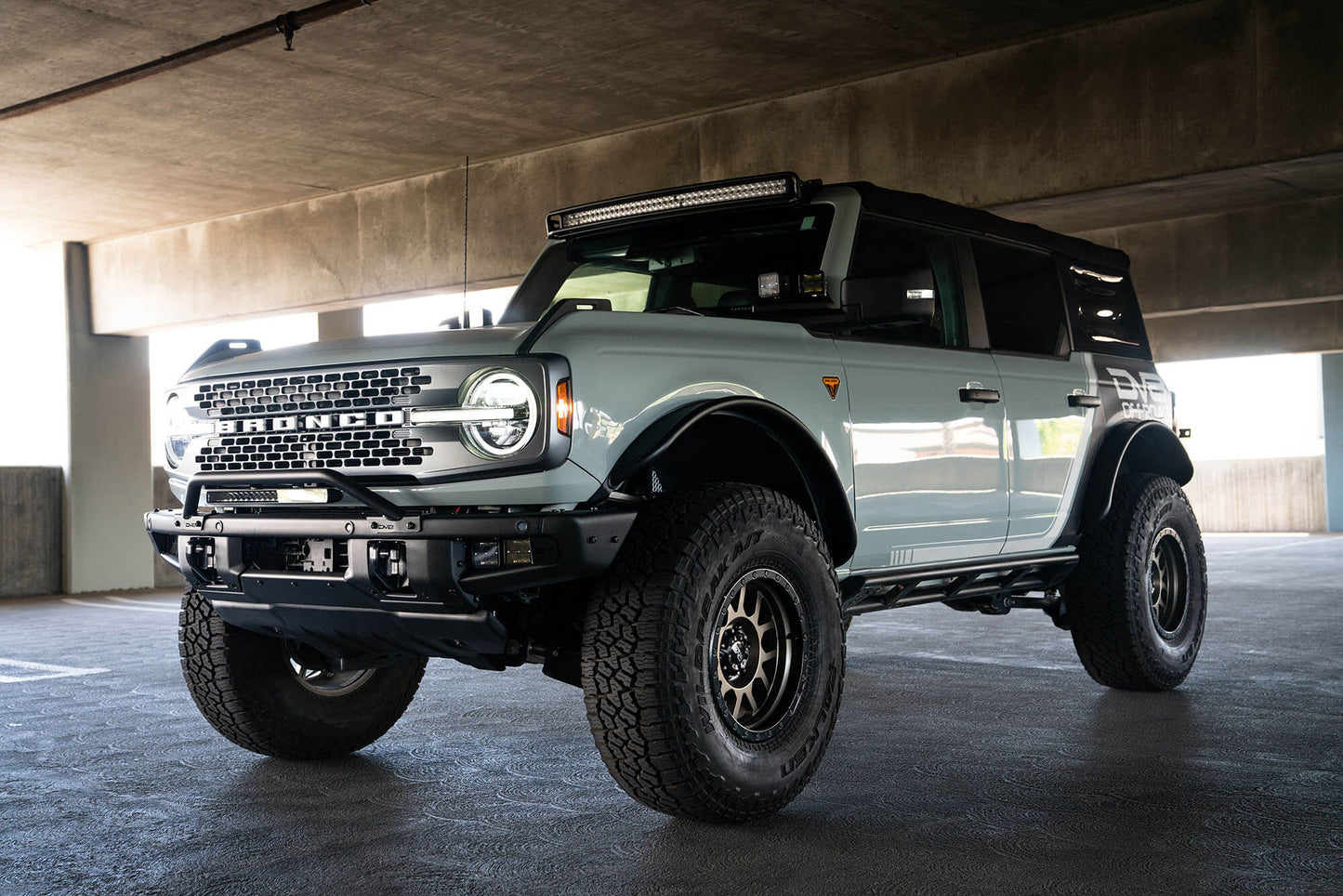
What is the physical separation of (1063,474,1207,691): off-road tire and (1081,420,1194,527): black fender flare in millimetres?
130

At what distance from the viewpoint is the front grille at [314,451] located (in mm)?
3965

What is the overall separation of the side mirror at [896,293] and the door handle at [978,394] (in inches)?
28.0

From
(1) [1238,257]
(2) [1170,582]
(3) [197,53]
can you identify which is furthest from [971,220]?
(1) [1238,257]

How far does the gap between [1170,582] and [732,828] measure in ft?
12.3

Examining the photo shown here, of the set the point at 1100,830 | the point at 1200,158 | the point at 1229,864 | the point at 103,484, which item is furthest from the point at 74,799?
the point at 103,484

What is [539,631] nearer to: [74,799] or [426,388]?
[426,388]

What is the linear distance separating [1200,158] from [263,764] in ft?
21.8

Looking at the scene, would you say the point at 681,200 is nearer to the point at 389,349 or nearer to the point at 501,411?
the point at 389,349

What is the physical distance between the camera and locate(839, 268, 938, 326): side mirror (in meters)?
4.57

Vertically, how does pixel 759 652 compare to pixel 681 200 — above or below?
below

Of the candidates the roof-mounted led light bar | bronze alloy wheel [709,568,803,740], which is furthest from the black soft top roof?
bronze alloy wheel [709,568,803,740]

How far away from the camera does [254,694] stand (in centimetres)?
504

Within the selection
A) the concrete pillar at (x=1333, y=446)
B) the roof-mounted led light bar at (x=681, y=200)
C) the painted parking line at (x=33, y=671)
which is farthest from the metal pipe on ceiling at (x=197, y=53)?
the concrete pillar at (x=1333, y=446)

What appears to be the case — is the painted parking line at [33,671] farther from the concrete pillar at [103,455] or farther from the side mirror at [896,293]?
the concrete pillar at [103,455]
